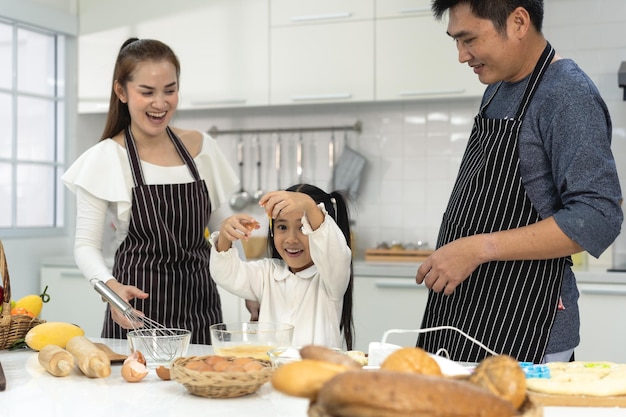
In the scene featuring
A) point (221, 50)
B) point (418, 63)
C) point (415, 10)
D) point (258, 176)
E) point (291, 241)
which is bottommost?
point (291, 241)

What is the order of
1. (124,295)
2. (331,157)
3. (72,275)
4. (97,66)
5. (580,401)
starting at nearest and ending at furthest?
(580,401)
(124,295)
(72,275)
(331,157)
(97,66)

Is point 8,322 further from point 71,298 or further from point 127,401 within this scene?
point 71,298

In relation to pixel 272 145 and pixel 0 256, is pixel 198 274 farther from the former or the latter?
pixel 272 145

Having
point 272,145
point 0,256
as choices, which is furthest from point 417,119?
point 0,256

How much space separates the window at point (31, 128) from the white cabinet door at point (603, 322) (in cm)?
252

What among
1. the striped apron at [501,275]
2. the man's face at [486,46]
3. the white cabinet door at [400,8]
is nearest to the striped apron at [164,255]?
the striped apron at [501,275]

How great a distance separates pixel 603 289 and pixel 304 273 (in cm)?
144

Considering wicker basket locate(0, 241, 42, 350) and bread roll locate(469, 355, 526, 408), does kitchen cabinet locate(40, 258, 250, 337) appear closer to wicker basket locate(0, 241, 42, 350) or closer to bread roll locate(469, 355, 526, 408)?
wicker basket locate(0, 241, 42, 350)

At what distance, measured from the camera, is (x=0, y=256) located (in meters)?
1.74

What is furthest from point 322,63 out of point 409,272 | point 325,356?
point 325,356

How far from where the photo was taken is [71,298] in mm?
3717

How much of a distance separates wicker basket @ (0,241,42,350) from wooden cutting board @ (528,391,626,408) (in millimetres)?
1118

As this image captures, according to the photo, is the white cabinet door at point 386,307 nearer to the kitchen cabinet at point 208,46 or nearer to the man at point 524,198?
the kitchen cabinet at point 208,46

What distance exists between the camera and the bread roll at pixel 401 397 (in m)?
0.69
